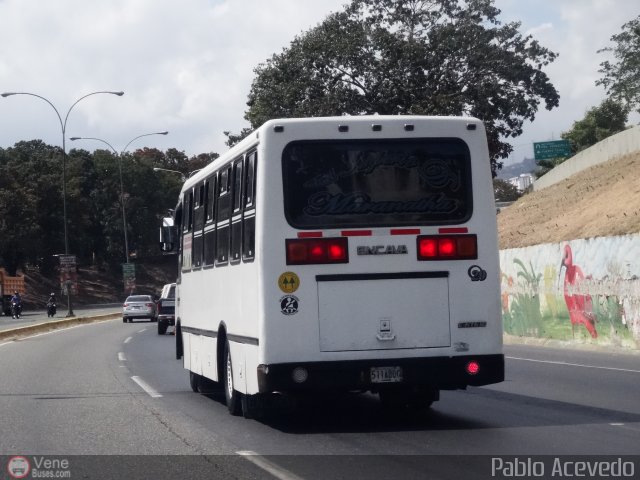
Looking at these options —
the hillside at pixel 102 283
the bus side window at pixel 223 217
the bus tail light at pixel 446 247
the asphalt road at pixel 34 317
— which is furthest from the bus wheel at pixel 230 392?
the hillside at pixel 102 283

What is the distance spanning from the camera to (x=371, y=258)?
1194 centimetres

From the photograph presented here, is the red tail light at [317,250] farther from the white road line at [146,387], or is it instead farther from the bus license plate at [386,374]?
the white road line at [146,387]

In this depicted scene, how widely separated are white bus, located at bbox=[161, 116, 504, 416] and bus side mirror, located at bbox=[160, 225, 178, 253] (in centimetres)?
638

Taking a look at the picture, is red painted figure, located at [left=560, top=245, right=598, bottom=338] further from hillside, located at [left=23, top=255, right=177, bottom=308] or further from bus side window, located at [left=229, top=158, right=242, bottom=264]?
hillside, located at [left=23, top=255, right=177, bottom=308]

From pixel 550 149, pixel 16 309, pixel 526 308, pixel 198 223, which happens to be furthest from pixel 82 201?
pixel 198 223

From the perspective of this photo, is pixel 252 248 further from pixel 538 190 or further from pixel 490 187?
pixel 538 190

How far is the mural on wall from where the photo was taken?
2584 centimetres

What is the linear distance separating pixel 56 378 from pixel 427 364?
10984 millimetres

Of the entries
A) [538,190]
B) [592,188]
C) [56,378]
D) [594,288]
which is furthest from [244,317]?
[538,190]

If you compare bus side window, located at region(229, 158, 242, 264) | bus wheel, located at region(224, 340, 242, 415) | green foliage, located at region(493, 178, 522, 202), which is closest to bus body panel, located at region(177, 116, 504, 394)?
bus side window, located at region(229, 158, 242, 264)

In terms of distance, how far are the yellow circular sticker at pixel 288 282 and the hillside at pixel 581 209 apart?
17706mm

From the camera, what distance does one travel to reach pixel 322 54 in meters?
55.4

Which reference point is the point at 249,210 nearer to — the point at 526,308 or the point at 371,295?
the point at 371,295

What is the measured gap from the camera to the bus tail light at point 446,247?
39.5 feet
